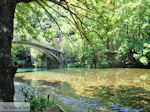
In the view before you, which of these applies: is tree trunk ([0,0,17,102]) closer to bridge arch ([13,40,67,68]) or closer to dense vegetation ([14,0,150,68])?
dense vegetation ([14,0,150,68])

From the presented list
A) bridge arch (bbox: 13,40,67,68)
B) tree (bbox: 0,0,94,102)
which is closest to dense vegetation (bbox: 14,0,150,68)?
tree (bbox: 0,0,94,102)

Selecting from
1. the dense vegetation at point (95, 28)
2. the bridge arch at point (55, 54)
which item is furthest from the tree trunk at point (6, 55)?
the bridge arch at point (55, 54)

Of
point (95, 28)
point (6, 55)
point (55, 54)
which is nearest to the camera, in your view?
point (6, 55)

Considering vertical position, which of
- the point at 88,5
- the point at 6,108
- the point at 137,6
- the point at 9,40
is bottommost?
the point at 6,108

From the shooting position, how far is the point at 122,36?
71.7 ft

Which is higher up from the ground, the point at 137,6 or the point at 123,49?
the point at 137,6

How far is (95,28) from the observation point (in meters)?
4.63

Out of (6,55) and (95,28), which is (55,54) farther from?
(6,55)

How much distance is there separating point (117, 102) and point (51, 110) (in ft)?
10.2

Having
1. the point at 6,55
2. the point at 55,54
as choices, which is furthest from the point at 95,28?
the point at 55,54

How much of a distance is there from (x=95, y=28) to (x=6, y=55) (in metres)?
2.86

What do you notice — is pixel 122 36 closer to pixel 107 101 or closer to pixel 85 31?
pixel 107 101

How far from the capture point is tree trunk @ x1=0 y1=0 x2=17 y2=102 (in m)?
2.57

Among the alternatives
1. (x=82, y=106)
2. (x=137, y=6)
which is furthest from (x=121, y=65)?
(x=82, y=106)
